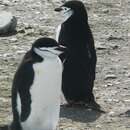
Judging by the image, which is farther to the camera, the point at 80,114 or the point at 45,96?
the point at 80,114

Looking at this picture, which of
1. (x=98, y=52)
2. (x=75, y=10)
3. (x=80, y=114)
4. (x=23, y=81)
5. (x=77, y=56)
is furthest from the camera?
(x=98, y=52)

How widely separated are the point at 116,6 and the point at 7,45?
313cm

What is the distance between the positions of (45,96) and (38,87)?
3.6 inches

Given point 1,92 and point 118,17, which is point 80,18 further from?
point 118,17

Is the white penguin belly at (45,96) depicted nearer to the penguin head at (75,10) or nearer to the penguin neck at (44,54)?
the penguin neck at (44,54)

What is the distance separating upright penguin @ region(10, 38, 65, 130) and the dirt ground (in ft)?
1.39

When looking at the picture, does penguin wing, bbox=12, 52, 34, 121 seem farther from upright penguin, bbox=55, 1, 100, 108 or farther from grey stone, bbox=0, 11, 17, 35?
grey stone, bbox=0, 11, 17, 35

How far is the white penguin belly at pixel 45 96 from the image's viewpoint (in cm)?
569

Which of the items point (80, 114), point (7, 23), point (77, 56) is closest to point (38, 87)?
point (80, 114)

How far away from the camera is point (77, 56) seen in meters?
6.88

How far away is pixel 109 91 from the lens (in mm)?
7273

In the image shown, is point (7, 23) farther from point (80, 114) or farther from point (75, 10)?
point (80, 114)

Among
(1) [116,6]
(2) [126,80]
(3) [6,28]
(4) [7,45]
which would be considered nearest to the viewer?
(2) [126,80]

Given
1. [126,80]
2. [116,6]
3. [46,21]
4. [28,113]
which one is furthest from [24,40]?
[28,113]
